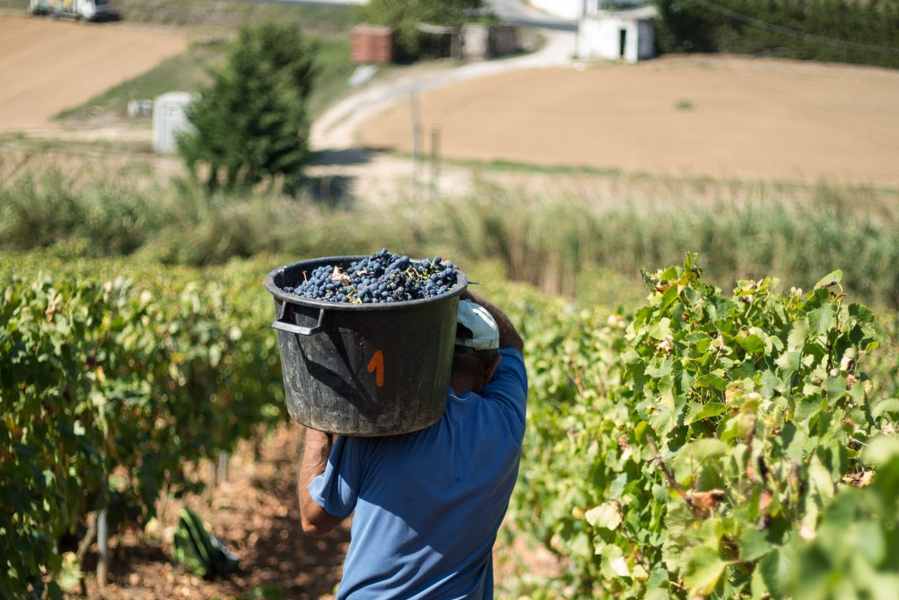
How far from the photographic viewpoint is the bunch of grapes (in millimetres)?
2189

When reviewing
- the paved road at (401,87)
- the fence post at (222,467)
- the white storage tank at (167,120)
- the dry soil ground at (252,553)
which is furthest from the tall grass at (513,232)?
the paved road at (401,87)

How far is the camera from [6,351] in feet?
10.0

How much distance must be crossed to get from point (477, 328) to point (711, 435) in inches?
27.3

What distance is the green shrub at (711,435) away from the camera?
1.64 meters

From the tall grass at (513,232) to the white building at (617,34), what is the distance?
120ft

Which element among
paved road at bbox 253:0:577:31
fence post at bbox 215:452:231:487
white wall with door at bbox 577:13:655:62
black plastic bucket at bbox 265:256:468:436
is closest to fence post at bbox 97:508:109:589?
fence post at bbox 215:452:231:487

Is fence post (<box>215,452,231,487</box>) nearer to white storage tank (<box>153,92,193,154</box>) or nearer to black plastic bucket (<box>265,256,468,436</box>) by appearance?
black plastic bucket (<box>265,256,468,436</box>)

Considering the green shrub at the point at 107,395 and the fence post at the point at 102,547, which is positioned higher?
the green shrub at the point at 107,395

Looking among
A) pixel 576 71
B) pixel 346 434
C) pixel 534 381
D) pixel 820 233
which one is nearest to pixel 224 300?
pixel 534 381

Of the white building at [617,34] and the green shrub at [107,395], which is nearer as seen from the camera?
the green shrub at [107,395]

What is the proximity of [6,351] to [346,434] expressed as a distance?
1.48 meters

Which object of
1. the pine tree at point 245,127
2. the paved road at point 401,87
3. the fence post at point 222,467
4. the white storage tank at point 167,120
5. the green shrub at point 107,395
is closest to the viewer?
the green shrub at point 107,395

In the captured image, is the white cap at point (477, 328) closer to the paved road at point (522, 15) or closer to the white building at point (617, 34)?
the white building at point (617, 34)

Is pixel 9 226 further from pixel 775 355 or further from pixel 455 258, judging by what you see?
pixel 775 355
